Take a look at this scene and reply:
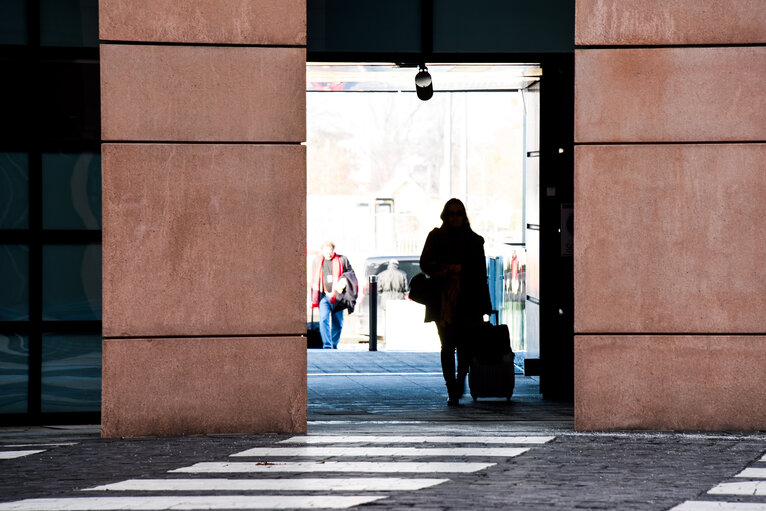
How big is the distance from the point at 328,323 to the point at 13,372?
10653 millimetres

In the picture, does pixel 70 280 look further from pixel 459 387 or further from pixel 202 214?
pixel 459 387

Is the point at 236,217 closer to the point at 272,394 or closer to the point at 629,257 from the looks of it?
the point at 272,394

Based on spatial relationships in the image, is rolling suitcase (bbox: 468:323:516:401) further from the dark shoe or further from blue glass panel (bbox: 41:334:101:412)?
blue glass panel (bbox: 41:334:101:412)

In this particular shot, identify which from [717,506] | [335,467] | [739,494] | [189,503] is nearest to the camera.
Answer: [717,506]

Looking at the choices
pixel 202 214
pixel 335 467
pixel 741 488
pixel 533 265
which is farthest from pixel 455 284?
pixel 741 488

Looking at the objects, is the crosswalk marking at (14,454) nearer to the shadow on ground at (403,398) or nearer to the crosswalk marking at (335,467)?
the crosswalk marking at (335,467)

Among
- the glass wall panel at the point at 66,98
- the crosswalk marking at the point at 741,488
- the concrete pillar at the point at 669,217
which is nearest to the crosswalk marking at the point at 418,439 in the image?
the concrete pillar at the point at 669,217

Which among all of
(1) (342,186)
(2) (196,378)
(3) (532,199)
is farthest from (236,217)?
A: (1) (342,186)

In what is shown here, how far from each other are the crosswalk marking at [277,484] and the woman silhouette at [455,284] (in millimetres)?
4373

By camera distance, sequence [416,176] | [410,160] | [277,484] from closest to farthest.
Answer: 1. [277,484]
2. [410,160]
3. [416,176]

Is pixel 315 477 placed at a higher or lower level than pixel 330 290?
lower

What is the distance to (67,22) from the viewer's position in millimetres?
9664

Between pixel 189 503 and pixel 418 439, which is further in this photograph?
pixel 418 439

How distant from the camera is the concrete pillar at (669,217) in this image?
910cm
